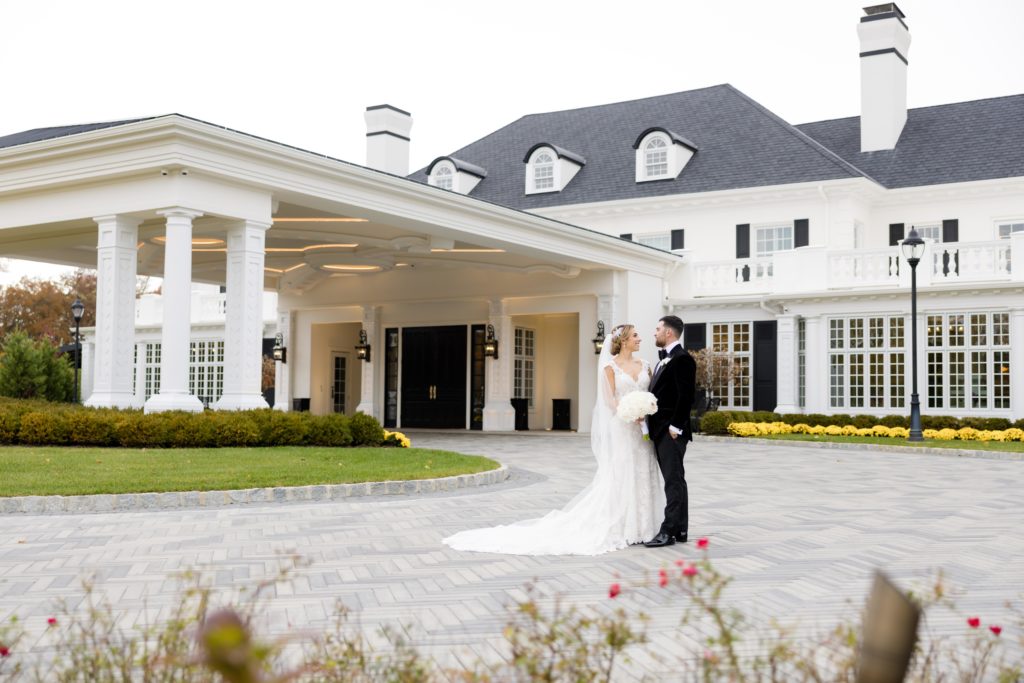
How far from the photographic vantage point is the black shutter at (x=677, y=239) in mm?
31547

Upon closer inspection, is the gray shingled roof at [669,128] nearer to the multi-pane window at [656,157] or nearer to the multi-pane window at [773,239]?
the multi-pane window at [656,157]

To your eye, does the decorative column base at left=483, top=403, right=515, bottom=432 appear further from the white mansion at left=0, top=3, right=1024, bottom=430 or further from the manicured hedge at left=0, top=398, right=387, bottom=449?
the manicured hedge at left=0, top=398, right=387, bottom=449

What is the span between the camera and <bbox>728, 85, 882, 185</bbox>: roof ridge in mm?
29580

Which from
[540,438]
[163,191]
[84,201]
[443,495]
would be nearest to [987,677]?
[443,495]

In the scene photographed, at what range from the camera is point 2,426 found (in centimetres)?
1569

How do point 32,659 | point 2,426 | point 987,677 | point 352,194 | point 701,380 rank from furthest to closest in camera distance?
point 701,380 → point 352,194 → point 2,426 → point 32,659 → point 987,677

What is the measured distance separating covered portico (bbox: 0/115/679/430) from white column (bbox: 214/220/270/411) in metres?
0.03

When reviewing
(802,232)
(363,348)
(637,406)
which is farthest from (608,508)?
(802,232)

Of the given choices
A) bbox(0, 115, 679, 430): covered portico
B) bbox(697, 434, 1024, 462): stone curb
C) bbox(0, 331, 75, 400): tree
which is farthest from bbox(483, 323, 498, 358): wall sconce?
bbox(0, 331, 75, 400): tree

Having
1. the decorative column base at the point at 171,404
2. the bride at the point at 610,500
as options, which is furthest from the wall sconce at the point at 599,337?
the bride at the point at 610,500

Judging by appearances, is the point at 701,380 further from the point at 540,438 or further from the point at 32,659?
the point at 32,659

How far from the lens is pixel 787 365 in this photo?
26328 mm

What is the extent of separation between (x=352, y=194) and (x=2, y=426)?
704cm

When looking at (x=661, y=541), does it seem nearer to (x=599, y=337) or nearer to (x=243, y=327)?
(x=243, y=327)
